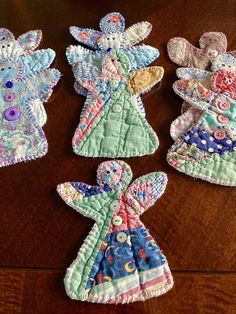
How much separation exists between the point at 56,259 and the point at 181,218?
0.22 metres

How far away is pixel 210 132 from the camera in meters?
0.74

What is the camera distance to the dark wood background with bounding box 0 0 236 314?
60 centimetres

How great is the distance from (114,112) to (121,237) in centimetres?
26

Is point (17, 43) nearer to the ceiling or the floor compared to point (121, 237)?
nearer to the ceiling

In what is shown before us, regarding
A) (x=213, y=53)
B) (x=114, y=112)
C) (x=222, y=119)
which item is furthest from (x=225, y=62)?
(x=114, y=112)

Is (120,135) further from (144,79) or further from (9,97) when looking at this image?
(9,97)

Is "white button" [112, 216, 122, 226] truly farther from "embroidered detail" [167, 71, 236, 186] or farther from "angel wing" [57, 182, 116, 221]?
"embroidered detail" [167, 71, 236, 186]

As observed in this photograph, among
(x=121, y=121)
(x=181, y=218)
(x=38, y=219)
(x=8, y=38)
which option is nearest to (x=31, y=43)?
(x=8, y=38)

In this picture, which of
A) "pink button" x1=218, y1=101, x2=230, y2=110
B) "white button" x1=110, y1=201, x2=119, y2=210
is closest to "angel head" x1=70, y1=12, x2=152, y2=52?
"pink button" x1=218, y1=101, x2=230, y2=110

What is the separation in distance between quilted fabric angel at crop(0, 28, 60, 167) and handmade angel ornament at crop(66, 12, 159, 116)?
64 millimetres

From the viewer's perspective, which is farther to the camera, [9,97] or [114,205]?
[9,97]

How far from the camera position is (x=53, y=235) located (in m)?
0.67

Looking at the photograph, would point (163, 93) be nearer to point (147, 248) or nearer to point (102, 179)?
point (102, 179)

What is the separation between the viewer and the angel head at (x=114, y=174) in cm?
70
